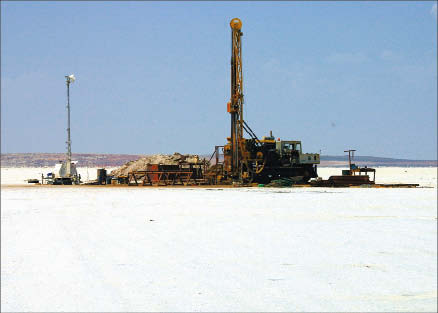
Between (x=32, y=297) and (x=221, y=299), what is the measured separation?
2.17 m

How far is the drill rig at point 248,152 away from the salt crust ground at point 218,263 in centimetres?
1815

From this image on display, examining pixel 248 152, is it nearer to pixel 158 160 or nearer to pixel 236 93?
pixel 236 93

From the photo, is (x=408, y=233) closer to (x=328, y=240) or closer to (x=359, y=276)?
(x=328, y=240)

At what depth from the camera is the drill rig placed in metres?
30.2

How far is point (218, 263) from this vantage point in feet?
23.7

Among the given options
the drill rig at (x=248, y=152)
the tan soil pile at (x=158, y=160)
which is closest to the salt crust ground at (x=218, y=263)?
the drill rig at (x=248, y=152)

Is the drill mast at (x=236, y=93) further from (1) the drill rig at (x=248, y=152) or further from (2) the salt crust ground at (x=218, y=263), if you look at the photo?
(2) the salt crust ground at (x=218, y=263)

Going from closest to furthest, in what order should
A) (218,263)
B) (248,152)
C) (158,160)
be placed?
(218,263), (248,152), (158,160)

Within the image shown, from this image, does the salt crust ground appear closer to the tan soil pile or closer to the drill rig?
the drill rig

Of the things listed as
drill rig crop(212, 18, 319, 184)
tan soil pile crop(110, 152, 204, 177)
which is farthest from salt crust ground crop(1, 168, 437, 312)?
tan soil pile crop(110, 152, 204, 177)

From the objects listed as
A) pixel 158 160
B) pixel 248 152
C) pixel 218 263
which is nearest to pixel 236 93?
pixel 248 152

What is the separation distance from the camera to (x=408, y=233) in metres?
9.54

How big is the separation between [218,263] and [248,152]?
2330 centimetres

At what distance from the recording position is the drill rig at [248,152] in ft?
99.1
